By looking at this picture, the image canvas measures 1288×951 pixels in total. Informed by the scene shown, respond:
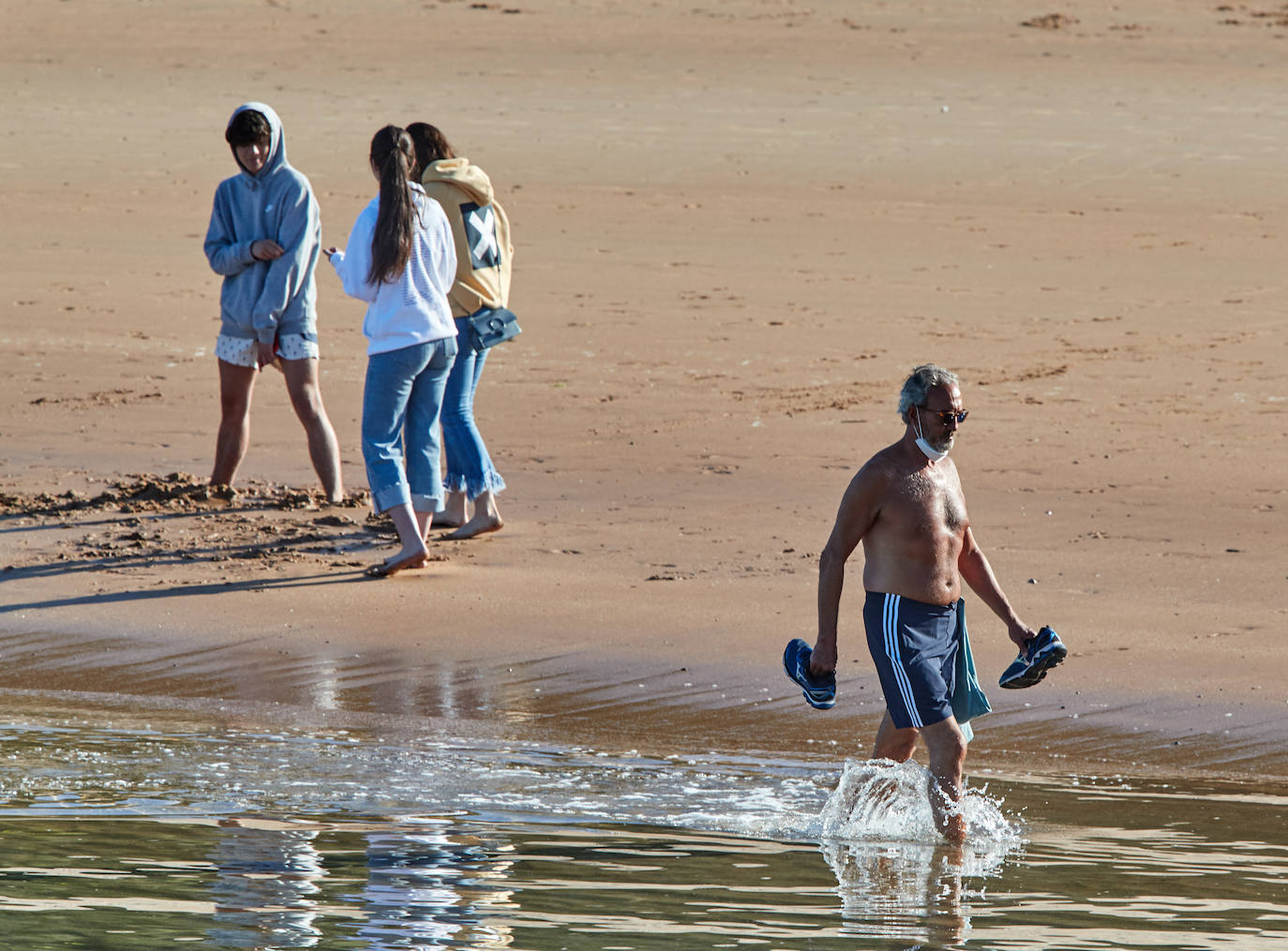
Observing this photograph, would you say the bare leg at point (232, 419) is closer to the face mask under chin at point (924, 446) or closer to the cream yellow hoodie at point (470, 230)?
the cream yellow hoodie at point (470, 230)

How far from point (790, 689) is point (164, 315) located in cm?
872

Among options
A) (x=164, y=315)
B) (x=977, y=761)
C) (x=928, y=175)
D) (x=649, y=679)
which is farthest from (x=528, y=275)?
(x=977, y=761)

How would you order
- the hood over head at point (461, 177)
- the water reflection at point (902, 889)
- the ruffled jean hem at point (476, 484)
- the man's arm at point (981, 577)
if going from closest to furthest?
the water reflection at point (902, 889) → the man's arm at point (981, 577) → the hood over head at point (461, 177) → the ruffled jean hem at point (476, 484)

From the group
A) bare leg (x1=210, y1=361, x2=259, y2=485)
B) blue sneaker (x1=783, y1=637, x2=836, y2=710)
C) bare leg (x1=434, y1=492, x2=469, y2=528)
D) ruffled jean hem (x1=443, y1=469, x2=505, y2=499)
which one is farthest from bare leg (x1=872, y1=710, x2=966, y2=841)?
bare leg (x1=210, y1=361, x2=259, y2=485)

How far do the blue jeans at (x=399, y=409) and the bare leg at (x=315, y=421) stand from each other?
866 millimetres

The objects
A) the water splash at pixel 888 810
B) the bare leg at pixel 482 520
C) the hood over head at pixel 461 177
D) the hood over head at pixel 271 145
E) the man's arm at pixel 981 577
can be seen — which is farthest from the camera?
the bare leg at pixel 482 520

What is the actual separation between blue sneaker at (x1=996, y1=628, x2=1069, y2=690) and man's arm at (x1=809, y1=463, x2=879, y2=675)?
510 millimetres

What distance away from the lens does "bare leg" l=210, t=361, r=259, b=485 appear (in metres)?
8.98

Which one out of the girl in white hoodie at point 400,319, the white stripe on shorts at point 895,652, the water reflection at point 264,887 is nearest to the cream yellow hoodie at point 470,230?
the girl in white hoodie at point 400,319

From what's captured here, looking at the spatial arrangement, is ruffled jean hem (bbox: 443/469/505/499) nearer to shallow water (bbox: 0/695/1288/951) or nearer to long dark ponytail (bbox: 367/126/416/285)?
long dark ponytail (bbox: 367/126/416/285)

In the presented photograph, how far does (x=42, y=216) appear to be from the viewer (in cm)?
1834

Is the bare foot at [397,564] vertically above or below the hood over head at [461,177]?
below

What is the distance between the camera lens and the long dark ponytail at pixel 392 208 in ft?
24.9

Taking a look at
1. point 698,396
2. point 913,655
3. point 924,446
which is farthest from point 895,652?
point 698,396
